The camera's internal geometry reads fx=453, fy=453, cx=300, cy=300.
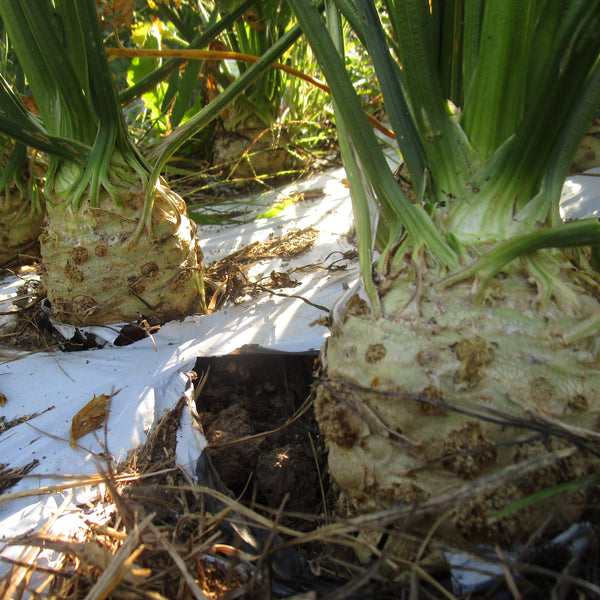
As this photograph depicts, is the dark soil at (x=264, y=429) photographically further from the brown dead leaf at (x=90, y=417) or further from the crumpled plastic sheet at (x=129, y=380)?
the brown dead leaf at (x=90, y=417)

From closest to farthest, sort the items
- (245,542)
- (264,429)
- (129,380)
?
(245,542) < (264,429) < (129,380)

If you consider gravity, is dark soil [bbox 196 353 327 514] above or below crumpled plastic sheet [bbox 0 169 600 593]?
below

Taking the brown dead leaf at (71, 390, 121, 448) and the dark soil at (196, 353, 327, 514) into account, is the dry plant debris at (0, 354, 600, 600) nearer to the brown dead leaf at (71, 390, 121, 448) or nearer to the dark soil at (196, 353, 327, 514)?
the dark soil at (196, 353, 327, 514)

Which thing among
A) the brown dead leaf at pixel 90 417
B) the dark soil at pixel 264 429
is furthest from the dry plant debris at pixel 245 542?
the brown dead leaf at pixel 90 417

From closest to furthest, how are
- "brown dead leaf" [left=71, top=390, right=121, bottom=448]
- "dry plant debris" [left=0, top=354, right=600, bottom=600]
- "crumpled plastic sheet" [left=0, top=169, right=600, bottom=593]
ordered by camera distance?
"dry plant debris" [left=0, top=354, right=600, bottom=600] < "crumpled plastic sheet" [left=0, top=169, right=600, bottom=593] < "brown dead leaf" [left=71, top=390, right=121, bottom=448]

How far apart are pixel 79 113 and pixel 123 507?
1.14 m

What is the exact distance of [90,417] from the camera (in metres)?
1.08

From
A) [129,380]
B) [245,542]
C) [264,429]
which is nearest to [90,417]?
[129,380]

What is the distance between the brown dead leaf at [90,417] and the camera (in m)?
1.05

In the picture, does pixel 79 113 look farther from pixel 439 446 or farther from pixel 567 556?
pixel 567 556

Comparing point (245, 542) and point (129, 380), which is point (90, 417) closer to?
point (129, 380)

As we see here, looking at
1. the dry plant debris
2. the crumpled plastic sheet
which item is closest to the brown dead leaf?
the crumpled plastic sheet

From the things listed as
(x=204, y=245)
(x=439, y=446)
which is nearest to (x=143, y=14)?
(x=204, y=245)

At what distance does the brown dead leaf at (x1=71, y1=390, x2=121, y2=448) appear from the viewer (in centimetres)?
105
